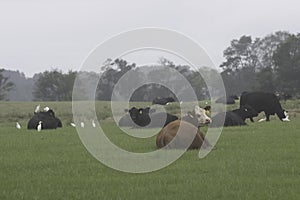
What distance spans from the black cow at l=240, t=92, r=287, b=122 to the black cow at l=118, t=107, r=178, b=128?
6.45m

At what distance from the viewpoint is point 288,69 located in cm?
6538

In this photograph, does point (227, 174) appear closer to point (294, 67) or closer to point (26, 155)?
point (26, 155)

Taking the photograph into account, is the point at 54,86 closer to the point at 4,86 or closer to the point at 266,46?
the point at 4,86

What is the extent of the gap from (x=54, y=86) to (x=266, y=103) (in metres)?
61.9

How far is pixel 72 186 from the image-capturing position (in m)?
9.49

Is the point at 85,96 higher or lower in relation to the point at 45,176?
higher

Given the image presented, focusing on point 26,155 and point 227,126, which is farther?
point 227,126

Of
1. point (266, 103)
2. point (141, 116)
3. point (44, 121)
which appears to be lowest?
point (44, 121)

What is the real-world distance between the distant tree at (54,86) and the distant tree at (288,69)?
30.7 m

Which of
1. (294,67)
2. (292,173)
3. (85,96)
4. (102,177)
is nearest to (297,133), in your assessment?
(85,96)

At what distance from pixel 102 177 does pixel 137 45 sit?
4.60m

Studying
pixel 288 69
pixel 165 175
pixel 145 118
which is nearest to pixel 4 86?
pixel 288 69

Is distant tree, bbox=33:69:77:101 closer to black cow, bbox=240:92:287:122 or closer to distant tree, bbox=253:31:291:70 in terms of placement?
distant tree, bbox=253:31:291:70

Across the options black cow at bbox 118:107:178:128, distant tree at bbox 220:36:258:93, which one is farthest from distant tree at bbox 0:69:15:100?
black cow at bbox 118:107:178:128
